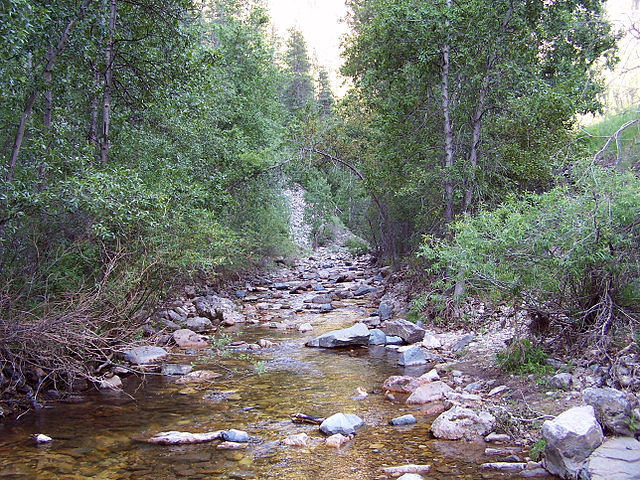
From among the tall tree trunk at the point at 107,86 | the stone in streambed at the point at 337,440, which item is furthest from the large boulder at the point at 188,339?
the stone in streambed at the point at 337,440

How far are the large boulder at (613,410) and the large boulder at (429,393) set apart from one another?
2.29m

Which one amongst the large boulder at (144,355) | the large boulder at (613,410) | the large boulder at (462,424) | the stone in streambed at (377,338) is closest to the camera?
the large boulder at (613,410)

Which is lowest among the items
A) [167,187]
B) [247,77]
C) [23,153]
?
[167,187]

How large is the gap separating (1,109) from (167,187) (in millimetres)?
3315

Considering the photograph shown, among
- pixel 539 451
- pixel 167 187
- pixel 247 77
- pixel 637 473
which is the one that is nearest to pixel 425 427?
pixel 539 451

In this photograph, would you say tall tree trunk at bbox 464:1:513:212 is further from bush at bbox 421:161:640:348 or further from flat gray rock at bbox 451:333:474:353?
bush at bbox 421:161:640:348

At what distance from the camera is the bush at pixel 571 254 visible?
5.93 meters

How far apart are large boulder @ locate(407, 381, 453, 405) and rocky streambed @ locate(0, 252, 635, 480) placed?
21 millimetres

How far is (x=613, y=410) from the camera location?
4719mm

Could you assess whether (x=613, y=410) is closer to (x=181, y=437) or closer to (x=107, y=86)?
(x=181, y=437)

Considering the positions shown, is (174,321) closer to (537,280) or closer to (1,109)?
(1,109)

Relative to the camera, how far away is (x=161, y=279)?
8781 mm

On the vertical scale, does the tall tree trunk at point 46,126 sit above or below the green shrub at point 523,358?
above

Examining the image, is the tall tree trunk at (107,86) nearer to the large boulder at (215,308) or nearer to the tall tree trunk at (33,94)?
the tall tree trunk at (33,94)
